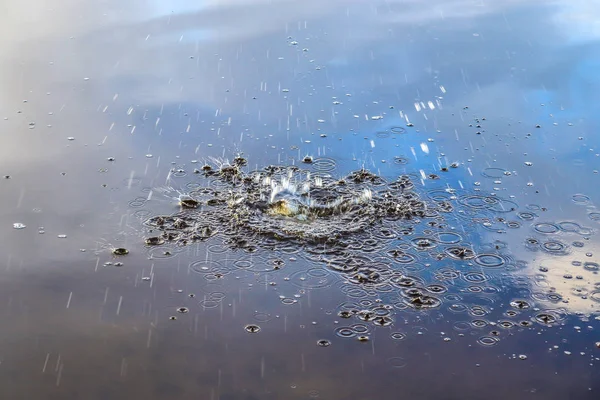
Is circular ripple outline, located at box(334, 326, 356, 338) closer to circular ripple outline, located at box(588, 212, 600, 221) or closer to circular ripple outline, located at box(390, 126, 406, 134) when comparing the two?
circular ripple outline, located at box(588, 212, 600, 221)

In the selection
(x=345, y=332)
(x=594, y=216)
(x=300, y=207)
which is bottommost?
(x=594, y=216)

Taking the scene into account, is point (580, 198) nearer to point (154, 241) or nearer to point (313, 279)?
point (313, 279)

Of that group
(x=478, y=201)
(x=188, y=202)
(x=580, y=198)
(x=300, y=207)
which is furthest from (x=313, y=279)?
(x=580, y=198)

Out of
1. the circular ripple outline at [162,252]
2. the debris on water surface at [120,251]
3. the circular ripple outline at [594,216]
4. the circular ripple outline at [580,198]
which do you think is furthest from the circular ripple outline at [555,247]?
the debris on water surface at [120,251]

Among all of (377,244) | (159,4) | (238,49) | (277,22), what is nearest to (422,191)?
(377,244)

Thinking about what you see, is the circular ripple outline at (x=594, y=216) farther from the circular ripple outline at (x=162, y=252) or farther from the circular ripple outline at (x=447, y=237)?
the circular ripple outline at (x=162, y=252)

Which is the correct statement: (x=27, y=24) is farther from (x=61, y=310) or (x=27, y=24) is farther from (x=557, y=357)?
(x=557, y=357)
